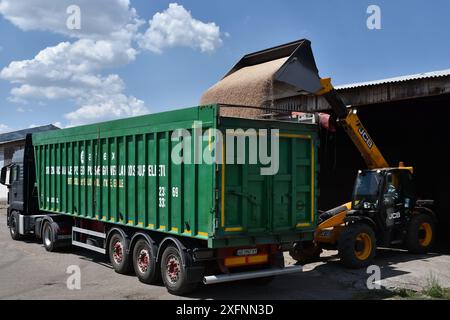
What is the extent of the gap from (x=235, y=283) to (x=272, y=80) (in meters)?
3.88

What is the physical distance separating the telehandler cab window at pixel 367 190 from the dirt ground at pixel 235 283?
1355 mm

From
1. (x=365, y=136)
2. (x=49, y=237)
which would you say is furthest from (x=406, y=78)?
(x=49, y=237)

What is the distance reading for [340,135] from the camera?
18234mm

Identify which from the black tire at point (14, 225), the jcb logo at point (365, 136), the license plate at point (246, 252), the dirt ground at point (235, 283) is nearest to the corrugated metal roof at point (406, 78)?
the jcb logo at point (365, 136)

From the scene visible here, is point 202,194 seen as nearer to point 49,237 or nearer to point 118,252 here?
point 118,252

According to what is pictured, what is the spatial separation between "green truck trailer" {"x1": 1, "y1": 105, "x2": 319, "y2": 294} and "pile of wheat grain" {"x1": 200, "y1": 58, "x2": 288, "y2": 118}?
1.28 metres

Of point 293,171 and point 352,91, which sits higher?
point 352,91

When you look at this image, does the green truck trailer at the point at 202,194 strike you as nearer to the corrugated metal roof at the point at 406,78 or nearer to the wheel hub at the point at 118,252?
the wheel hub at the point at 118,252

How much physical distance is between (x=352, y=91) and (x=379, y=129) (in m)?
4.70

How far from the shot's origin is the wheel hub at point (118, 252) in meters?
9.62

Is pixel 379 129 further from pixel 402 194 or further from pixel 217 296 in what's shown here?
pixel 217 296

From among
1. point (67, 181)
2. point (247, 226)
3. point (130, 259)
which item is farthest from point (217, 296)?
point (67, 181)

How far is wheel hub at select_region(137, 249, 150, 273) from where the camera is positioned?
28.6 ft
